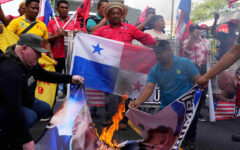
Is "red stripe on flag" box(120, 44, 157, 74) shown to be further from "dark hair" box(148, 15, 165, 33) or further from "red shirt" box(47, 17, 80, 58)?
"dark hair" box(148, 15, 165, 33)

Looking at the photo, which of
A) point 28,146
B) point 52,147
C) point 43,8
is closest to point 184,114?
point 52,147

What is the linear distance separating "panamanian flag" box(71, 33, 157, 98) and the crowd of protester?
18cm

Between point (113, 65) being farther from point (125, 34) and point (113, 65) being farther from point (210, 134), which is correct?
point (210, 134)

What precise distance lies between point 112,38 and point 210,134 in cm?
235

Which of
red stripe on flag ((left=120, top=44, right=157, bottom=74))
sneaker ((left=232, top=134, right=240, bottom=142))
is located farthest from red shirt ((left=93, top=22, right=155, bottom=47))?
sneaker ((left=232, top=134, right=240, bottom=142))

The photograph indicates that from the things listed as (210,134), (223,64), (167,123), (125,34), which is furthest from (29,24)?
(210,134)

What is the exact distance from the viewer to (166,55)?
12.6 feet

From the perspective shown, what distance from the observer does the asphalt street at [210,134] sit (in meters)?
4.24

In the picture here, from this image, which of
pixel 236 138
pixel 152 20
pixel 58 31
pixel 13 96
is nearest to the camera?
pixel 13 96

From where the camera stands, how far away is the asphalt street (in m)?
4.24

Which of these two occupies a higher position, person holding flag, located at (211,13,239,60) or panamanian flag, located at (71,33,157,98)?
person holding flag, located at (211,13,239,60)

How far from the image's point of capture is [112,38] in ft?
16.1

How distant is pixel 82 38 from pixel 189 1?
261 cm

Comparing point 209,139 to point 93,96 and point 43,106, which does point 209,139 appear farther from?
point 43,106
